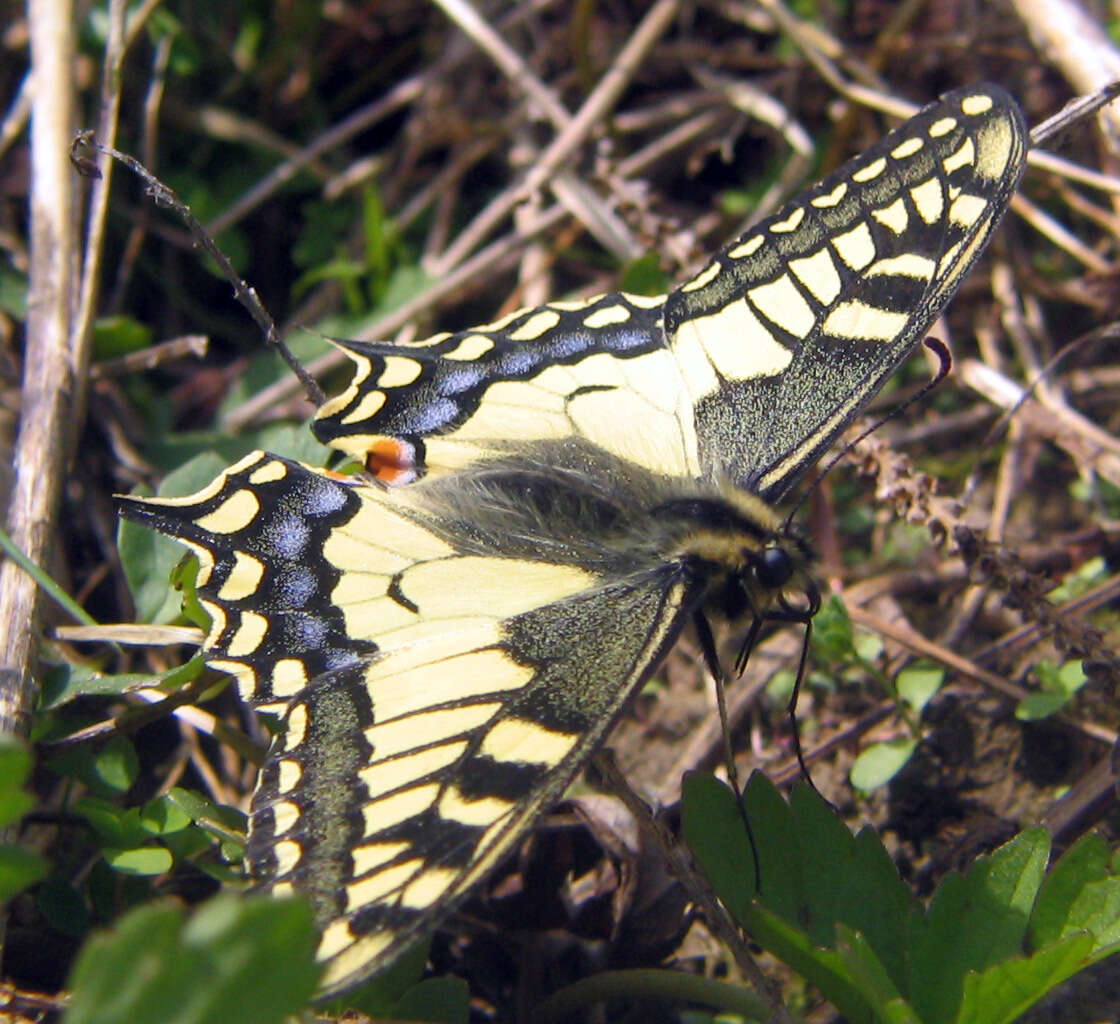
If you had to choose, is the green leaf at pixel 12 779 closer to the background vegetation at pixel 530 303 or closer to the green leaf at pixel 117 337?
the background vegetation at pixel 530 303

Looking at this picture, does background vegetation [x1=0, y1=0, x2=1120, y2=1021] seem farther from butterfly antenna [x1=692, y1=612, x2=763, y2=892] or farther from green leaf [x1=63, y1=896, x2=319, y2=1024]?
butterfly antenna [x1=692, y1=612, x2=763, y2=892]

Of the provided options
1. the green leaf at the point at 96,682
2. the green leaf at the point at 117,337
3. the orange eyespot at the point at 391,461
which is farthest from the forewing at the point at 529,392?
the green leaf at the point at 117,337

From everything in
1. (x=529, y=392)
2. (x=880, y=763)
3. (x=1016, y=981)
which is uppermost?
(x=529, y=392)

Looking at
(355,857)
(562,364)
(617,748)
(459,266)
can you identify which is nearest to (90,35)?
(459,266)

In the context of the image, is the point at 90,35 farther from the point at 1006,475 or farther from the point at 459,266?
the point at 1006,475

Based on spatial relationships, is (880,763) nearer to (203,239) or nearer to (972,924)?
(972,924)

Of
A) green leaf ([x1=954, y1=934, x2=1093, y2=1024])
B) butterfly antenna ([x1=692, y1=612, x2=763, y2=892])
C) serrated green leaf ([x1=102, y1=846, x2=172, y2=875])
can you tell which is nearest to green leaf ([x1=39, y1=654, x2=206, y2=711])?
serrated green leaf ([x1=102, y1=846, x2=172, y2=875])

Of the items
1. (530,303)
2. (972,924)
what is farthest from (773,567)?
(530,303)
